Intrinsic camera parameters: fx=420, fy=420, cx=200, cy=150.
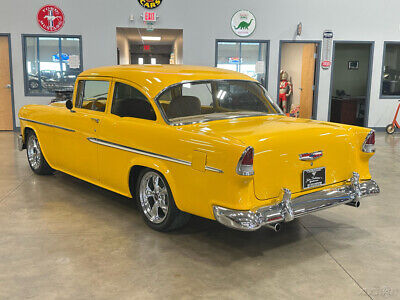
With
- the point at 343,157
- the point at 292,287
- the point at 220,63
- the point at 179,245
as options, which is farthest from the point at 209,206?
the point at 220,63

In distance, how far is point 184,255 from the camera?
11.8 ft

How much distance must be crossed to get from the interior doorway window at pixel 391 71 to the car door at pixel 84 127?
956 cm

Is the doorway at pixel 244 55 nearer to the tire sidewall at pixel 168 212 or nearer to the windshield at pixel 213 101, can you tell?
the windshield at pixel 213 101

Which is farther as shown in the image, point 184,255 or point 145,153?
point 145,153

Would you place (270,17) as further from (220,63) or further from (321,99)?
(321,99)

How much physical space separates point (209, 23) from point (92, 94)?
686 cm

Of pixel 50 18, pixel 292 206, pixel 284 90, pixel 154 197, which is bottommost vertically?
pixel 154 197

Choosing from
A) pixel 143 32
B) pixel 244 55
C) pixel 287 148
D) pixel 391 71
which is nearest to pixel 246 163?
pixel 287 148

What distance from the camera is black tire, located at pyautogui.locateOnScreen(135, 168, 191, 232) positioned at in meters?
3.88

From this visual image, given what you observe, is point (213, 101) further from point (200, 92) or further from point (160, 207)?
point (160, 207)

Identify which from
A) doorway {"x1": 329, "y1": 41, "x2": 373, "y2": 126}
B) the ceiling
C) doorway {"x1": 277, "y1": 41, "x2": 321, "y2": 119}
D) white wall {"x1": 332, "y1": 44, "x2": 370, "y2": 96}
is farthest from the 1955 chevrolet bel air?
white wall {"x1": 332, "y1": 44, "x2": 370, "y2": 96}

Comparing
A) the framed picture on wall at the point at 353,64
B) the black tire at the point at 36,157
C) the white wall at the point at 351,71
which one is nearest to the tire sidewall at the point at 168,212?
the black tire at the point at 36,157

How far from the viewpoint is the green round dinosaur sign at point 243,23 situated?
11123mm

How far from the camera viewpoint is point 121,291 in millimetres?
3006
